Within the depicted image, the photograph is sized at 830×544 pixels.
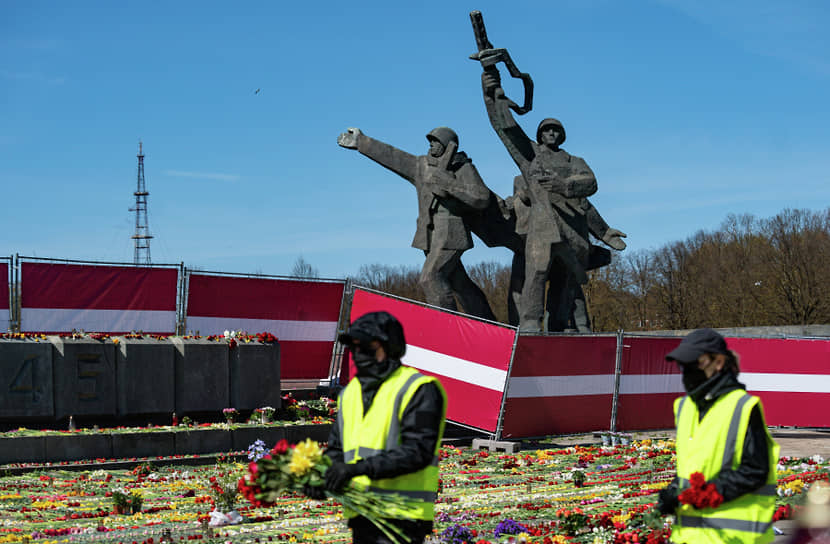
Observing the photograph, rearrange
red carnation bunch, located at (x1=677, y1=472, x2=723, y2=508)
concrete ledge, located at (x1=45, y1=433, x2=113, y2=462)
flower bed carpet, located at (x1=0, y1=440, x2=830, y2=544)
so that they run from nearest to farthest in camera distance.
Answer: red carnation bunch, located at (x1=677, y1=472, x2=723, y2=508) → flower bed carpet, located at (x1=0, y1=440, x2=830, y2=544) → concrete ledge, located at (x1=45, y1=433, x2=113, y2=462)

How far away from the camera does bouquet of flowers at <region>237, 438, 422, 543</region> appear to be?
4906 millimetres

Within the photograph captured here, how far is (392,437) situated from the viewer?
198 inches

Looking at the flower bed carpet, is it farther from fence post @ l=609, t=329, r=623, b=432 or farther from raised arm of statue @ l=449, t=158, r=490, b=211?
raised arm of statue @ l=449, t=158, r=490, b=211

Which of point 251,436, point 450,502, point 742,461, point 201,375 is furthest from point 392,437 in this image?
point 201,375

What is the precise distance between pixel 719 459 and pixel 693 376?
425 mm

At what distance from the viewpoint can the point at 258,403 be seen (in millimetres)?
18359

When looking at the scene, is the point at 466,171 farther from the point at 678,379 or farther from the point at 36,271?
the point at 36,271

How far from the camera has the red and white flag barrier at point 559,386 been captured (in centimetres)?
1689

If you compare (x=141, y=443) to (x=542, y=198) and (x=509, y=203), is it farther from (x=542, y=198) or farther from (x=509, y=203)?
(x=509, y=203)

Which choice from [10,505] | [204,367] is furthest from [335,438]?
[204,367]

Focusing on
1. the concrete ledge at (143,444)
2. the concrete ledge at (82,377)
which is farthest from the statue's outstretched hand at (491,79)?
the concrete ledge at (143,444)

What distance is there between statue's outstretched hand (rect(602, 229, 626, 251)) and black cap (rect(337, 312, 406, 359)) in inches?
699

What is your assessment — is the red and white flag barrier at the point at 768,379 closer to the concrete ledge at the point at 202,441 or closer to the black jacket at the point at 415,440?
the concrete ledge at the point at 202,441

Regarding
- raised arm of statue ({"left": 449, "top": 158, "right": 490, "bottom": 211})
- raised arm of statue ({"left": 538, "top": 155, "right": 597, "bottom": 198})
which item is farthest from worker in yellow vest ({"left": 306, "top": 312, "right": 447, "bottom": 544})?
raised arm of statue ({"left": 538, "top": 155, "right": 597, "bottom": 198})
